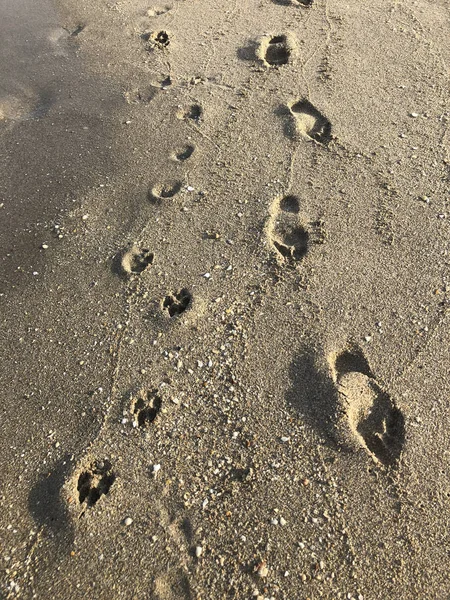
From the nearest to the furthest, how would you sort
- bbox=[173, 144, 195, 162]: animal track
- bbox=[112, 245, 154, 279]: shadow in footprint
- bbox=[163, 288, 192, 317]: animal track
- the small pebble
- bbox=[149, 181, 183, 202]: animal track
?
the small pebble, bbox=[163, 288, 192, 317]: animal track, bbox=[112, 245, 154, 279]: shadow in footprint, bbox=[149, 181, 183, 202]: animal track, bbox=[173, 144, 195, 162]: animal track

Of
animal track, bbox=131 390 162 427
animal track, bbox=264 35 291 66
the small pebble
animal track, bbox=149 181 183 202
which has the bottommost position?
animal track, bbox=131 390 162 427

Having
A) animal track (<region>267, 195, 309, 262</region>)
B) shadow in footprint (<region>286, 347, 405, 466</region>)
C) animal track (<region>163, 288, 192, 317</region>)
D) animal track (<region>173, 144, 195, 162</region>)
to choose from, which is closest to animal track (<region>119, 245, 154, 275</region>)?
animal track (<region>163, 288, 192, 317</region>)

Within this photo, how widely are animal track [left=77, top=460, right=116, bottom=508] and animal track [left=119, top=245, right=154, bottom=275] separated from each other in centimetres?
131

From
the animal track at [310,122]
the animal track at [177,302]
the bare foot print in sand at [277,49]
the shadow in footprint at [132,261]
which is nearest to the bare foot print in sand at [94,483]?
the animal track at [177,302]

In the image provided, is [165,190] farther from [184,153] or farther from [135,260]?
[135,260]

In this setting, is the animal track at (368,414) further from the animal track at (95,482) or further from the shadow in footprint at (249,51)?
the shadow in footprint at (249,51)

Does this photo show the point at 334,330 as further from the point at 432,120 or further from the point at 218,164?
the point at 432,120

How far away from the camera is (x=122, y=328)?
2996mm

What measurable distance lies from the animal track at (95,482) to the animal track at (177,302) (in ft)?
3.33

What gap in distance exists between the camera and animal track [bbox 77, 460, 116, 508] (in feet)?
8.00

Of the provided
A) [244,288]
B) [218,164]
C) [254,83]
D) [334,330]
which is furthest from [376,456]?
[254,83]

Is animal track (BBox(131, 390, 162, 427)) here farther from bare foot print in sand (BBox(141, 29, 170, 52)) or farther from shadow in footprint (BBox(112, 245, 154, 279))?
bare foot print in sand (BBox(141, 29, 170, 52))

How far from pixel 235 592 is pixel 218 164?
2942mm

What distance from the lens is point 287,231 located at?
3.38m
